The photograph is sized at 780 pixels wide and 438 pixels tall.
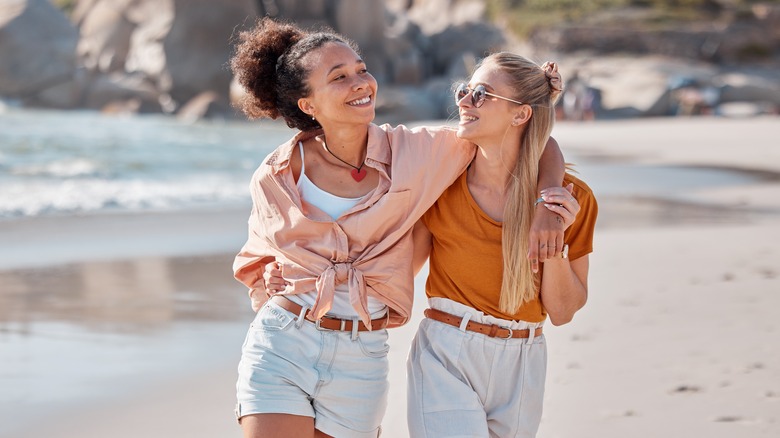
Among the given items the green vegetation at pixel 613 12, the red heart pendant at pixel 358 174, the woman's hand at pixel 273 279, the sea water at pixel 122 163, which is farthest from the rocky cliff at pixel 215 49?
the woman's hand at pixel 273 279

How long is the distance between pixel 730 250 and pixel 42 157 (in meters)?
15.1

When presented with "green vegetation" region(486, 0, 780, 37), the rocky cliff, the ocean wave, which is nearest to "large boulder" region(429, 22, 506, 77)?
the rocky cliff

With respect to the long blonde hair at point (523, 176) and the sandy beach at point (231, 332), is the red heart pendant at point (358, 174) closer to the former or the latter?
the long blonde hair at point (523, 176)

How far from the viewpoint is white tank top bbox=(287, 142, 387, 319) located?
341 cm

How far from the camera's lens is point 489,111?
3.44m

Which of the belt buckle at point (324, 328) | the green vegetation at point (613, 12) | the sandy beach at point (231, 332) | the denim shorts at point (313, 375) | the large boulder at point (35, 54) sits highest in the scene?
the belt buckle at point (324, 328)

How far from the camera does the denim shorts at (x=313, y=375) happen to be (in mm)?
3285

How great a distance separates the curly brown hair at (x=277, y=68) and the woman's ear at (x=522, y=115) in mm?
679

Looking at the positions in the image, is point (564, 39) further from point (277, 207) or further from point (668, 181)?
point (277, 207)

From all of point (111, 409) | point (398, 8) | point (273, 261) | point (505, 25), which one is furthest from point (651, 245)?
point (398, 8)

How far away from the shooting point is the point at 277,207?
3518 mm

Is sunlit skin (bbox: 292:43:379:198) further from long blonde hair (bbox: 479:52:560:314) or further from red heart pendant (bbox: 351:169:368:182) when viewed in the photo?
long blonde hair (bbox: 479:52:560:314)

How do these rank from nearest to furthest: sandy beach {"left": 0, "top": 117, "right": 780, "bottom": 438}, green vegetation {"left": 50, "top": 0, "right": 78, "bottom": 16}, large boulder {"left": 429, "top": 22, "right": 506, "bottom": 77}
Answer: sandy beach {"left": 0, "top": 117, "right": 780, "bottom": 438}
large boulder {"left": 429, "top": 22, "right": 506, "bottom": 77}
green vegetation {"left": 50, "top": 0, "right": 78, "bottom": 16}

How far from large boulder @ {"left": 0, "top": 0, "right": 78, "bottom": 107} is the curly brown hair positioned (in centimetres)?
4063
